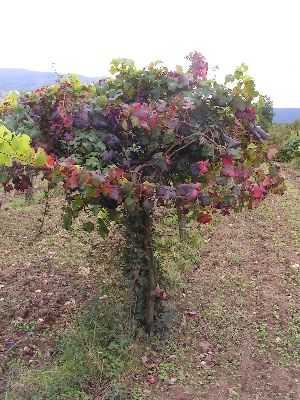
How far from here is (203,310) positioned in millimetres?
3691

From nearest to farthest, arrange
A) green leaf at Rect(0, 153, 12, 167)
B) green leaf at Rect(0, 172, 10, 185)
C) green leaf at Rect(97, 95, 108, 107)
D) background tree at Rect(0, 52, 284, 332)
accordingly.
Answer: green leaf at Rect(0, 153, 12, 167)
green leaf at Rect(0, 172, 10, 185)
background tree at Rect(0, 52, 284, 332)
green leaf at Rect(97, 95, 108, 107)

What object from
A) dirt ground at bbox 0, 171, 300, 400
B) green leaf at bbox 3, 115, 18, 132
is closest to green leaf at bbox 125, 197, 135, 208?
green leaf at bbox 3, 115, 18, 132

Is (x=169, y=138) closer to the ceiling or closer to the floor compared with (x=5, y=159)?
closer to the ceiling

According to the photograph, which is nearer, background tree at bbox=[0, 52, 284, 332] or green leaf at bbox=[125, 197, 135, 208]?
green leaf at bbox=[125, 197, 135, 208]

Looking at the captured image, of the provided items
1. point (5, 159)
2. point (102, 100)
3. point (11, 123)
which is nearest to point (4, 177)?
point (5, 159)

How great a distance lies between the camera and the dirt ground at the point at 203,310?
2.83 metres

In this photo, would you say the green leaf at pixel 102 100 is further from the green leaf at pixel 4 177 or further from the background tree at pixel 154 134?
the green leaf at pixel 4 177

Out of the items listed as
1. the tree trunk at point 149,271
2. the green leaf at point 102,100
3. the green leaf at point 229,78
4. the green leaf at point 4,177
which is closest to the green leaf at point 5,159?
the green leaf at point 4,177

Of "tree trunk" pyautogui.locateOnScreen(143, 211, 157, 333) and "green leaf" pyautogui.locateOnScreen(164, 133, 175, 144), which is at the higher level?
"green leaf" pyautogui.locateOnScreen(164, 133, 175, 144)

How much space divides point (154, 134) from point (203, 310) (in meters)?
1.96

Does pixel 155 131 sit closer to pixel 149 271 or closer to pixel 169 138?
pixel 169 138

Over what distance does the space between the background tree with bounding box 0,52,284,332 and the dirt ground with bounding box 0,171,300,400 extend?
806mm

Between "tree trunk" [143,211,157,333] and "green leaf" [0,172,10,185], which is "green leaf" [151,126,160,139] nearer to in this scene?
"tree trunk" [143,211,157,333]

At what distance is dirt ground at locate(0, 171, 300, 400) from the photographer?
9.29ft
